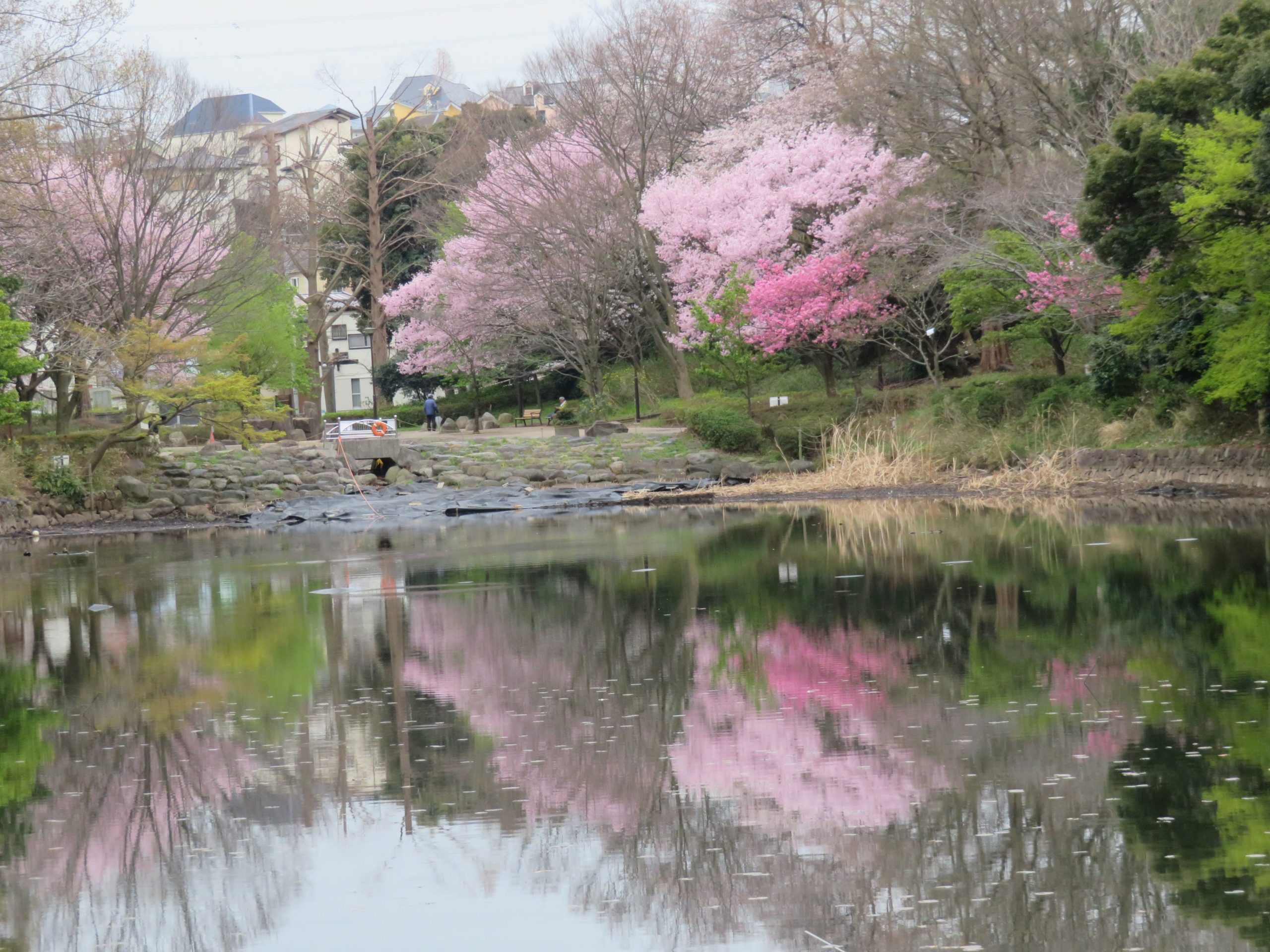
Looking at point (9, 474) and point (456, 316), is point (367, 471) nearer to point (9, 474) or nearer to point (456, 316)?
point (9, 474)

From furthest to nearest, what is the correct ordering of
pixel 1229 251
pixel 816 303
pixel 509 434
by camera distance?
pixel 509 434
pixel 816 303
pixel 1229 251

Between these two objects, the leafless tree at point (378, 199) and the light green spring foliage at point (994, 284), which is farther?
the leafless tree at point (378, 199)

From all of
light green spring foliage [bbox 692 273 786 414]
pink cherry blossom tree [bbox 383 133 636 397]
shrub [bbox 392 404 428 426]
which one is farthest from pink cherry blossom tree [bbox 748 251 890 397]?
shrub [bbox 392 404 428 426]

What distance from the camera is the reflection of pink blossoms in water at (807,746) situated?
20.3 ft

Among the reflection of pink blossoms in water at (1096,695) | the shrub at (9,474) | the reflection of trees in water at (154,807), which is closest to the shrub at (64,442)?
the shrub at (9,474)

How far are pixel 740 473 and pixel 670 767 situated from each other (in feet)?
81.7

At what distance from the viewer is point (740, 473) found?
31797 millimetres

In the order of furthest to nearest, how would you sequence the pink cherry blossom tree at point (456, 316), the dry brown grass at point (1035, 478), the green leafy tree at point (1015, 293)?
the pink cherry blossom tree at point (456, 316)
the green leafy tree at point (1015, 293)
the dry brown grass at point (1035, 478)

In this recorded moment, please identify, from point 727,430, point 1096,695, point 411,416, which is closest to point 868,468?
point 727,430

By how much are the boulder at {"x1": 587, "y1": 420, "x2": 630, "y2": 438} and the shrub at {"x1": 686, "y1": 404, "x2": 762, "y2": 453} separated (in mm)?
2457

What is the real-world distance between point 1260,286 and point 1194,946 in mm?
17578

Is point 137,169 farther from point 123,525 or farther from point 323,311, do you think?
point 323,311

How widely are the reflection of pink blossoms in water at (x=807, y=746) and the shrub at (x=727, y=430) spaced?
22.6 metres

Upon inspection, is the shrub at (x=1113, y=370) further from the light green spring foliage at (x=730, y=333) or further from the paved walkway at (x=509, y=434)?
the paved walkway at (x=509, y=434)
